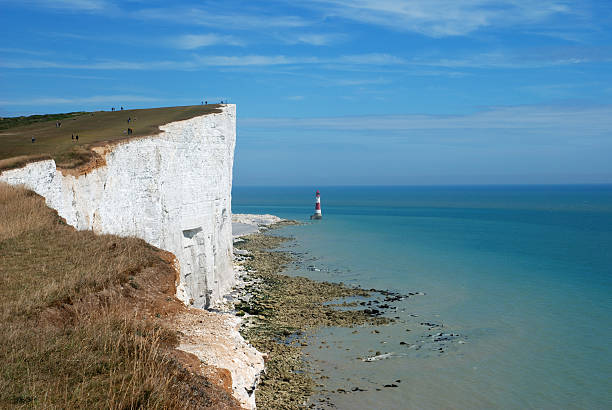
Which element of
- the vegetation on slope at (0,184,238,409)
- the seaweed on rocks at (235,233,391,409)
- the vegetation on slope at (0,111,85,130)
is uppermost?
the vegetation on slope at (0,111,85,130)

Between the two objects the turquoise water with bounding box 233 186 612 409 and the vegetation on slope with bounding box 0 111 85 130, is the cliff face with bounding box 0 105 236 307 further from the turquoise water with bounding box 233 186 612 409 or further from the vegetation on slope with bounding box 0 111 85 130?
the vegetation on slope with bounding box 0 111 85 130

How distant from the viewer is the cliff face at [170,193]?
15.9 m

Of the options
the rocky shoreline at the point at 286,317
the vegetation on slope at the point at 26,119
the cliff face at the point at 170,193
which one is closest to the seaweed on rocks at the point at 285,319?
the rocky shoreline at the point at 286,317

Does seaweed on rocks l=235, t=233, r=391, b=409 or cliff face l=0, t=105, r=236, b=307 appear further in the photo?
cliff face l=0, t=105, r=236, b=307

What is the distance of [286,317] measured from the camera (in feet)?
74.5

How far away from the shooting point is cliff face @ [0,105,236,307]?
52.2 feet

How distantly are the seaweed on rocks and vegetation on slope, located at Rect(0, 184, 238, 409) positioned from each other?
6519mm

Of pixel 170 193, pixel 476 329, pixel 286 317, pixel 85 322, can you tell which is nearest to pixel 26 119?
pixel 170 193

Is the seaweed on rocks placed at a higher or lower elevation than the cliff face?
lower

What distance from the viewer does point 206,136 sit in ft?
82.2

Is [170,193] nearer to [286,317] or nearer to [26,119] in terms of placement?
[286,317]

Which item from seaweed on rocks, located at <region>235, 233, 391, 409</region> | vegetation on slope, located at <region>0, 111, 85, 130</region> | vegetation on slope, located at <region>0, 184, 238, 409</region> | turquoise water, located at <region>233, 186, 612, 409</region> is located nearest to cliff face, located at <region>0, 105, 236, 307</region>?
seaweed on rocks, located at <region>235, 233, 391, 409</region>

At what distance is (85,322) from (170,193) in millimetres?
15540

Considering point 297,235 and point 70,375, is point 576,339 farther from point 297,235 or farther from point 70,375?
point 297,235
